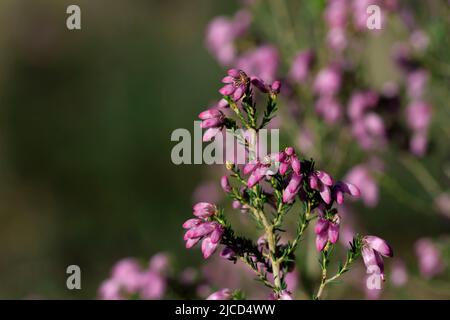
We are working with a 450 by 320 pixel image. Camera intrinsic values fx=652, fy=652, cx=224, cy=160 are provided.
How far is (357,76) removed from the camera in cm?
298

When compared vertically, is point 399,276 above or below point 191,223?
below

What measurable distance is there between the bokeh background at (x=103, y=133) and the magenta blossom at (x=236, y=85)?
12.1ft

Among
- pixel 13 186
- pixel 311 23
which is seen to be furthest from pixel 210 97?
pixel 311 23

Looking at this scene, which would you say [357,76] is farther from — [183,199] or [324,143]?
[183,199]

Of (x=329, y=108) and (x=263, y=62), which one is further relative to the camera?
(x=263, y=62)

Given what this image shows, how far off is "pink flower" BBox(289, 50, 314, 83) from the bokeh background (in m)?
2.52

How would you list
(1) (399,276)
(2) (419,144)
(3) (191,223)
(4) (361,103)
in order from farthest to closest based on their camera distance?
(1) (399,276) < (2) (419,144) < (4) (361,103) < (3) (191,223)

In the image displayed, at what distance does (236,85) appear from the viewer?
1502mm

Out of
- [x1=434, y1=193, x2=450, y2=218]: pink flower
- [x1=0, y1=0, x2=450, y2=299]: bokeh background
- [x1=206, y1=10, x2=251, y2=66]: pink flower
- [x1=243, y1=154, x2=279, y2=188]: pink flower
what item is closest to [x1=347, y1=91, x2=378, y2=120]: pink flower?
[x1=434, y1=193, x2=450, y2=218]: pink flower

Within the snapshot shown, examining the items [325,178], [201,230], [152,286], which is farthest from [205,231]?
[152,286]

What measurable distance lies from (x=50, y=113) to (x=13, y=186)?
845mm

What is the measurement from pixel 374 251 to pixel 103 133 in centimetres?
562

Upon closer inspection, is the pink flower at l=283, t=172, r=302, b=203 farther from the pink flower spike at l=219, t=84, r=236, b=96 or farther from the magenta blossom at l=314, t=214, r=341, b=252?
the pink flower spike at l=219, t=84, r=236, b=96

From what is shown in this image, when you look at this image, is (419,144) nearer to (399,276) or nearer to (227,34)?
(399,276)
